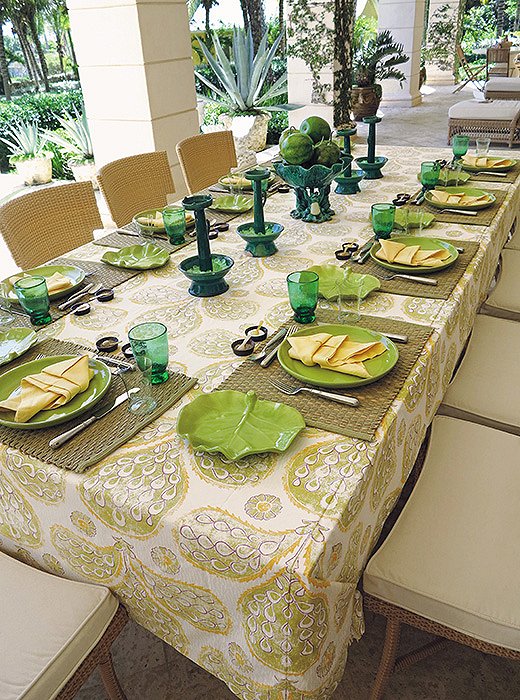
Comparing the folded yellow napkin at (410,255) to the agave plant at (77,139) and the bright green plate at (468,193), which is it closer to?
the bright green plate at (468,193)

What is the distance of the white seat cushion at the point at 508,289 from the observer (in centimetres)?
206

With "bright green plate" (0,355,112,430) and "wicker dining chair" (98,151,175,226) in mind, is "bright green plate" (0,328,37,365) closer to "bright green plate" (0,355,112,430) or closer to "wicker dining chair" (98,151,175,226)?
"bright green plate" (0,355,112,430)

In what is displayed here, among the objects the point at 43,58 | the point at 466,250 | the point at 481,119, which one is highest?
the point at 43,58

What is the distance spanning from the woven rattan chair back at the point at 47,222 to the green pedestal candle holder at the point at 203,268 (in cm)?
72

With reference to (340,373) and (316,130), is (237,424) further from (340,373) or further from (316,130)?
(316,130)

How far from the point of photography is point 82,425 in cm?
103

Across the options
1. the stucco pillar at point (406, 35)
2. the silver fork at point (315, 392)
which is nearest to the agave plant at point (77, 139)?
the silver fork at point (315, 392)

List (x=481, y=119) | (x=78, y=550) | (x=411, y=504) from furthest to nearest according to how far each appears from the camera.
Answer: (x=481, y=119) → (x=411, y=504) → (x=78, y=550)

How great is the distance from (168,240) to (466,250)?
0.89 m

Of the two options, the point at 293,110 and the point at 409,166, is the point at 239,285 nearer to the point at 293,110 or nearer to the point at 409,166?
the point at 409,166

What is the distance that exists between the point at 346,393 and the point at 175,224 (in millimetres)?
925

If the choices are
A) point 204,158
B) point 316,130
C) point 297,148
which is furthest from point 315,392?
point 204,158

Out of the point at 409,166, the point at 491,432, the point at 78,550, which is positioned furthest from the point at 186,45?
the point at 78,550

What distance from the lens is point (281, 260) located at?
1.71 m
